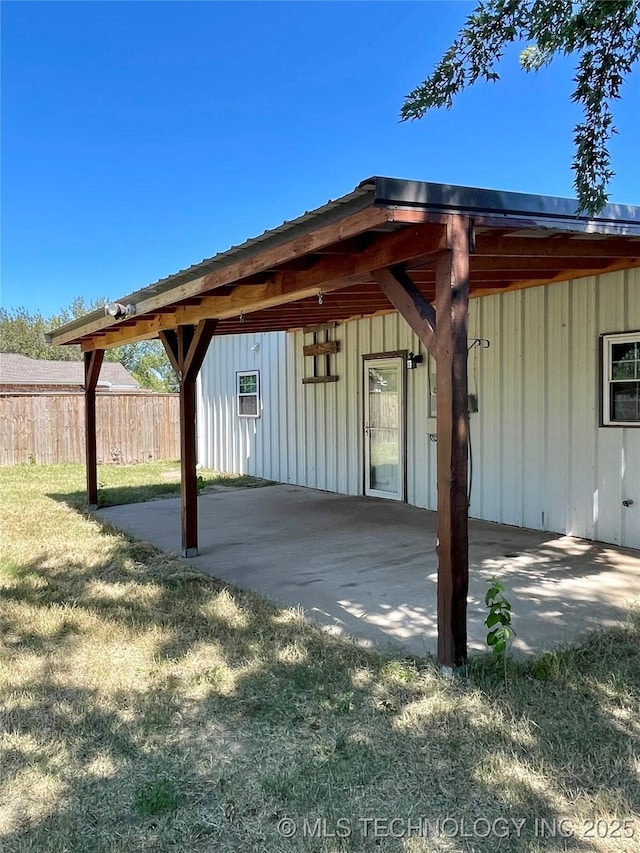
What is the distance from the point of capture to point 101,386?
21719 mm

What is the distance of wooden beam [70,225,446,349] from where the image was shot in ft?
10.1

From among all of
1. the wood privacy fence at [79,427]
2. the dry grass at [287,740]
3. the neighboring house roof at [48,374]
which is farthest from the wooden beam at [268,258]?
the neighboring house roof at [48,374]

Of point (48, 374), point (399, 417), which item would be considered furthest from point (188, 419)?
point (48, 374)

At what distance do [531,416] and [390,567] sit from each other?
2395mm

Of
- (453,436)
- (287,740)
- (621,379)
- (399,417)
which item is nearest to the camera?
(287,740)

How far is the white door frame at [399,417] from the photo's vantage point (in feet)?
26.1

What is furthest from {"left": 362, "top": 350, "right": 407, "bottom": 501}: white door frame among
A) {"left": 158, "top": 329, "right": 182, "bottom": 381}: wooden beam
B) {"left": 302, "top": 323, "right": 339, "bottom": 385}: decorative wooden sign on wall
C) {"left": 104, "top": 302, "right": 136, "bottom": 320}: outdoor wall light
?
{"left": 104, "top": 302, "right": 136, "bottom": 320}: outdoor wall light

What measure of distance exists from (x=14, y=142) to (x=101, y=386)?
893 cm

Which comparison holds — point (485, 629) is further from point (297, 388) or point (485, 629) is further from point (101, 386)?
point (101, 386)

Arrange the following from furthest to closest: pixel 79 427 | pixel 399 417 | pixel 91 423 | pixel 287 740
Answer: pixel 79 427, pixel 91 423, pixel 399 417, pixel 287 740

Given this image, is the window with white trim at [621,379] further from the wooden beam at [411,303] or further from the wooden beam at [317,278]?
the wooden beam at [411,303]

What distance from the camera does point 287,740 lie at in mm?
2523

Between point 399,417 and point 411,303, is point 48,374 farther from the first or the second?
point 411,303

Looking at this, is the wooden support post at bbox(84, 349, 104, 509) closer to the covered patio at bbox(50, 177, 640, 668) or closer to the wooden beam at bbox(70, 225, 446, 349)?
the wooden beam at bbox(70, 225, 446, 349)
